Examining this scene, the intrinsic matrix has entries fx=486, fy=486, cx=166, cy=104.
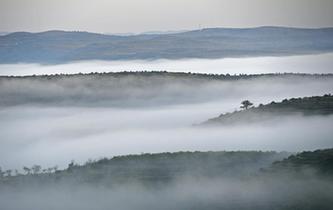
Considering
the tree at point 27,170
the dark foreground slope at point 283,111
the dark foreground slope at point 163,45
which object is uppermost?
the dark foreground slope at point 163,45

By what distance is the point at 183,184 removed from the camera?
5281 millimetres

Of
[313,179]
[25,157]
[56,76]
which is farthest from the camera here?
[56,76]

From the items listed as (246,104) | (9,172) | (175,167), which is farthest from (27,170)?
(246,104)

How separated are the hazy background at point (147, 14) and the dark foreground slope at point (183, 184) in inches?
70.1

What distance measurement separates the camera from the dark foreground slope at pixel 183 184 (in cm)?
508

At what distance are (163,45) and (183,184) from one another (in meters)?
1.88

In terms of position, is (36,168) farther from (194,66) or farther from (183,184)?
(194,66)

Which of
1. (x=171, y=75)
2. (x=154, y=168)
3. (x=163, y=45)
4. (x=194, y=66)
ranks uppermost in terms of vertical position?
(x=163, y=45)

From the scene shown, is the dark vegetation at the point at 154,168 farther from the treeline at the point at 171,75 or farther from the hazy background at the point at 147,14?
the hazy background at the point at 147,14

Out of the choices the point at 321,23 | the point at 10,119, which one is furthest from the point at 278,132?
the point at 10,119

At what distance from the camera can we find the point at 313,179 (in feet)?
16.9

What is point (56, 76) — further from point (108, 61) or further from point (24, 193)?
point (24, 193)

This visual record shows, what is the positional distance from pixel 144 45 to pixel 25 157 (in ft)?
6.64

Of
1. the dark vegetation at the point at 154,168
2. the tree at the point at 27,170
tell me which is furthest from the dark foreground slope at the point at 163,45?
the tree at the point at 27,170
